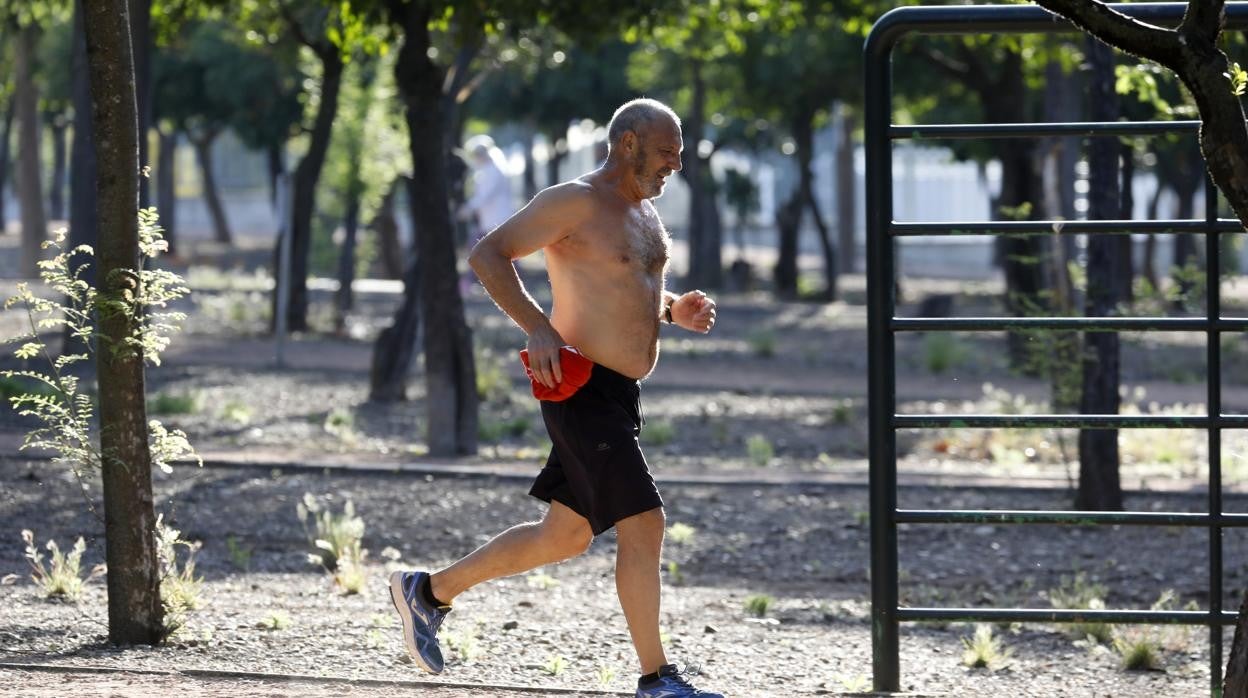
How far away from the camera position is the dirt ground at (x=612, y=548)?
5.97 meters

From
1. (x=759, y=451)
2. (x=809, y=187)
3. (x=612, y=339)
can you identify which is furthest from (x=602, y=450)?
(x=809, y=187)

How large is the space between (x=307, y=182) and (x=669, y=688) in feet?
44.5

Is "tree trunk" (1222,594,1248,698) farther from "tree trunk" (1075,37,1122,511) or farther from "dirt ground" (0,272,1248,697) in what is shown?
"tree trunk" (1075,37,1122,511)

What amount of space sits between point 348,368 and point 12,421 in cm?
561

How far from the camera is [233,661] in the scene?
18.4 ft

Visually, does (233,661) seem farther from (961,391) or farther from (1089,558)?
(961,391)

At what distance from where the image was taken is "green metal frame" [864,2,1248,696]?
17.4 feet

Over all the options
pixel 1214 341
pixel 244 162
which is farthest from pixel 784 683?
pixel 244 162

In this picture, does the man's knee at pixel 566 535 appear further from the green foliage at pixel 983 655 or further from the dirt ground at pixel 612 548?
the green foliage at pixel 983 655

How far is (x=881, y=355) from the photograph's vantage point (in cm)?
541

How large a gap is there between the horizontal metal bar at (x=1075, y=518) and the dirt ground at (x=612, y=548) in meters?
0.64

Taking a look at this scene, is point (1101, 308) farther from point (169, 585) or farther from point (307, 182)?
point (307, 182)

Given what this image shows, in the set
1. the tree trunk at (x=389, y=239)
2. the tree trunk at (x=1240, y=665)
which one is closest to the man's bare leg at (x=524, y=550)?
the tree trunk at (x=1240, y=665)

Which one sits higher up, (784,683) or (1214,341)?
(1214,341)
